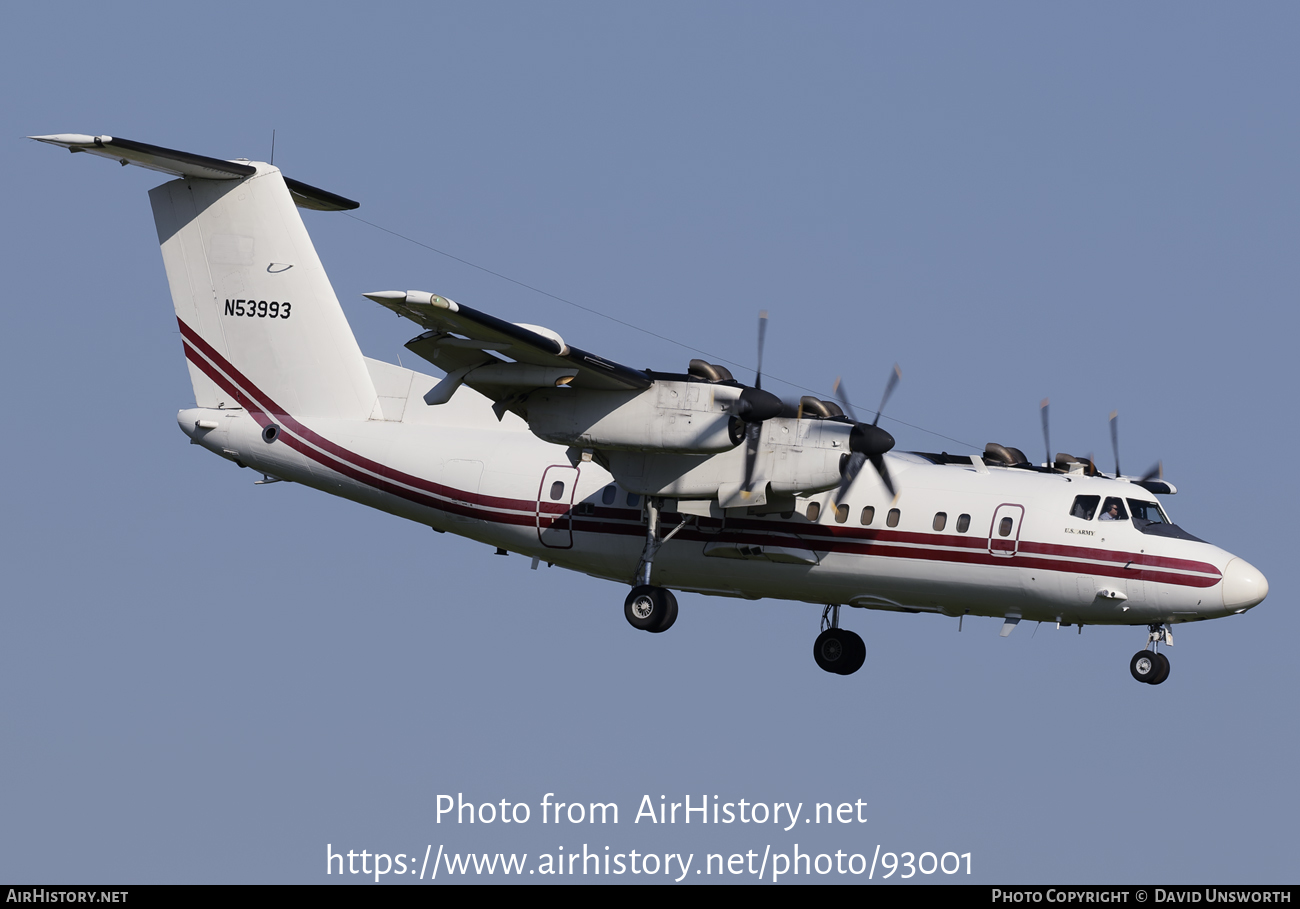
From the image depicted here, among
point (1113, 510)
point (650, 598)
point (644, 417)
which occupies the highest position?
point (644, 417)

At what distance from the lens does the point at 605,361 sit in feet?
71.9

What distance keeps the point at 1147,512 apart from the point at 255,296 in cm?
1326

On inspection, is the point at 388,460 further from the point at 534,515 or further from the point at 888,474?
the point at 888,474

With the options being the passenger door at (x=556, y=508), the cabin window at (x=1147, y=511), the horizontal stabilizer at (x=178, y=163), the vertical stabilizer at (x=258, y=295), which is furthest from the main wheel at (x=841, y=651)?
the horizontal stabilizer at (x=178, y=163)

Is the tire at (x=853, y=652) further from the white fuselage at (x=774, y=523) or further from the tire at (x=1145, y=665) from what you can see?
the tire at (x=1145, y=665)

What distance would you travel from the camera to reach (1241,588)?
21.6 metres

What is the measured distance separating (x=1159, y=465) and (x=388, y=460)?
431 inches

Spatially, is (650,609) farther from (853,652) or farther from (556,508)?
(853,652)

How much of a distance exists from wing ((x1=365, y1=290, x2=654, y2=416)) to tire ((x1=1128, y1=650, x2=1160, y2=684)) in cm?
728

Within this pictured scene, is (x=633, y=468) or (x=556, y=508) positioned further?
(x=556, y=508)

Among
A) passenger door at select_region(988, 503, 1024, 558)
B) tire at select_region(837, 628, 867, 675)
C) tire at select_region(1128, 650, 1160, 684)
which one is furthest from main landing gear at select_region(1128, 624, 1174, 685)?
tire at select_region(837, 628, 867, 675)

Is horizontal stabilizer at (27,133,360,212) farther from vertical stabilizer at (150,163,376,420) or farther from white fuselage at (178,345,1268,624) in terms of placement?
white fuselage at (178,345,1268,624)

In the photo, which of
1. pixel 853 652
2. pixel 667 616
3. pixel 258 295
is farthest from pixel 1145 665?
pixel 258 295

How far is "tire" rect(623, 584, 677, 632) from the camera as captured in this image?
76.3 ft
